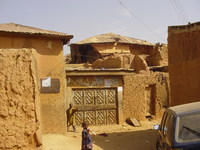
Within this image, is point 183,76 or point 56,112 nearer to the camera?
point 183,76

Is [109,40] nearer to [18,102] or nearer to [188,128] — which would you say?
[18,102]

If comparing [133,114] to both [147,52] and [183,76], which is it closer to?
[183,76]

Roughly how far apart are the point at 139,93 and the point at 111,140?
4.89 m

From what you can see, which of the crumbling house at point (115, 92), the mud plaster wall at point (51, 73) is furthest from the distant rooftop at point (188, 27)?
the crumbling house at point (115, 92)

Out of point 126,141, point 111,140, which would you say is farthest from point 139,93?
point 126,141

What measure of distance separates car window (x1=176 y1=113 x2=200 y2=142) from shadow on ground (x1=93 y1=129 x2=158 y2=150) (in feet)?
16.6

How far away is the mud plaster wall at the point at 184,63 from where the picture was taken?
9969mm

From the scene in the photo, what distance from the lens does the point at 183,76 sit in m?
10.6

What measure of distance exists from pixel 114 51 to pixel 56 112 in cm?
1536

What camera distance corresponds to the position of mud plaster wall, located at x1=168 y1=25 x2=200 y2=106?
32.7 ft

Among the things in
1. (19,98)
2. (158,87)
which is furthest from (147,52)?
(19,98)

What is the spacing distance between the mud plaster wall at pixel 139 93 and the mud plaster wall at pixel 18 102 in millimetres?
10491

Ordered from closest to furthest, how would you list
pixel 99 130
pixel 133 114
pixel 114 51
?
pixel 99 130
pixel 133 114
pixel 114 51

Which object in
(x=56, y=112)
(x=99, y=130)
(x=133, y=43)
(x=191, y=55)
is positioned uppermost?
(x=133, y=43)
